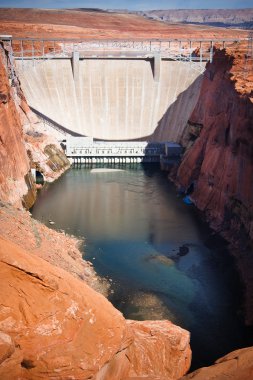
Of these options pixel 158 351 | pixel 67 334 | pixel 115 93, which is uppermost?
pixel 67 334

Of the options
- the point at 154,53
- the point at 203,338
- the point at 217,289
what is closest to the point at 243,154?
the point at 217,289

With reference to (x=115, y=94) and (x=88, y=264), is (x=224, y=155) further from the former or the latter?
(x=115, y=94)

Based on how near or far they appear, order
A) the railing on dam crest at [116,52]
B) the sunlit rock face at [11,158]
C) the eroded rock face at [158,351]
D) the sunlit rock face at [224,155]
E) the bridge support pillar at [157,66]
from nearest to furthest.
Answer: the eroded rock face at [158,351] → the sunlit rock face at [224,155] → the sunlit rock face at [11,158] → the bridge support pillar at [157,66] → the railing on dam crest at [116,52]

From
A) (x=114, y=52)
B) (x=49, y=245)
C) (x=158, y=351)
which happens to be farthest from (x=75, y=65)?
(x=158, y=351)

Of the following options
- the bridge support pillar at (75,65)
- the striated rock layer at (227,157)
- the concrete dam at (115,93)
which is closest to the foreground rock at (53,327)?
the striated rock layer at (227,157)

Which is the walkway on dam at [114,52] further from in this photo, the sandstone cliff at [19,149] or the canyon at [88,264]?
the sandstone cliff at [19,149]

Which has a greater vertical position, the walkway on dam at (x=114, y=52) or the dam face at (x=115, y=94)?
the walkway on dam at (x=114, y=52)
